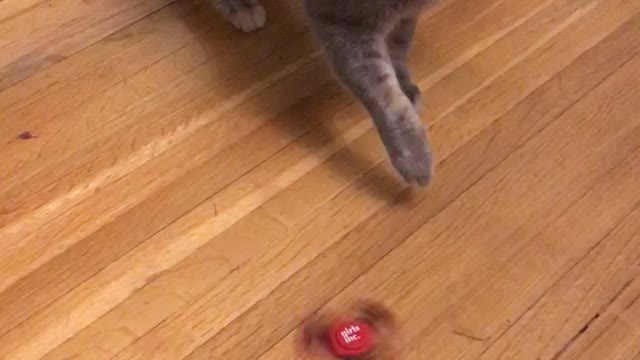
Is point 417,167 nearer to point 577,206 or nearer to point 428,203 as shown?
point 428,203

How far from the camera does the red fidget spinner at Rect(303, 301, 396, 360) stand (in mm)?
1006

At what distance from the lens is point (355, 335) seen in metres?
1.02

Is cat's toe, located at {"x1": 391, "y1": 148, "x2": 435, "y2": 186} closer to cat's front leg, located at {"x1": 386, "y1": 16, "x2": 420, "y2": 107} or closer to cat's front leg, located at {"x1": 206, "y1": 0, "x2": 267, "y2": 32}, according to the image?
cat's front leg, located at {"x1": 386, "y1": 16, "x2": 420, "y2": 107}

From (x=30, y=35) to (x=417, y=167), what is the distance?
0.74 meters

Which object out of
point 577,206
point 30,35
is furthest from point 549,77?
point 30,35

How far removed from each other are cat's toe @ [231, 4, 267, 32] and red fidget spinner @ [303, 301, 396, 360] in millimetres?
592

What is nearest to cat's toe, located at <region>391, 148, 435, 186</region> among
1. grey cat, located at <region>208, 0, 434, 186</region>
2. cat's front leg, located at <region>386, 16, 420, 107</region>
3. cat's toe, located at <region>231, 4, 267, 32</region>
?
grey cat, located at <region>208, 0, 434, 186</region>

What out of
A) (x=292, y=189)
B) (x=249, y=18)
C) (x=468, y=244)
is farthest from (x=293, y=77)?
(x=468, y=244)

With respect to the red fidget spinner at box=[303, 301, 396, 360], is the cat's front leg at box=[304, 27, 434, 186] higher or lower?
higher

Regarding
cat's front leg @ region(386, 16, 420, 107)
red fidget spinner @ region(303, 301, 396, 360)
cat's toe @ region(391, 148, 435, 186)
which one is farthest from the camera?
cat's front leg @ region(386, 16, 420, 107)

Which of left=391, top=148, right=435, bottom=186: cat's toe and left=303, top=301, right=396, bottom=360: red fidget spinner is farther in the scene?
left=391, top=148, right=435, bottom=186: cat's toe

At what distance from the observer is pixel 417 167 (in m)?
1.14

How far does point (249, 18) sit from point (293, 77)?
150mm

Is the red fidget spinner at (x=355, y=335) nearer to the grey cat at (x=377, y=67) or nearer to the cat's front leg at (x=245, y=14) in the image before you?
the grey cat at (x=377, y=67)
